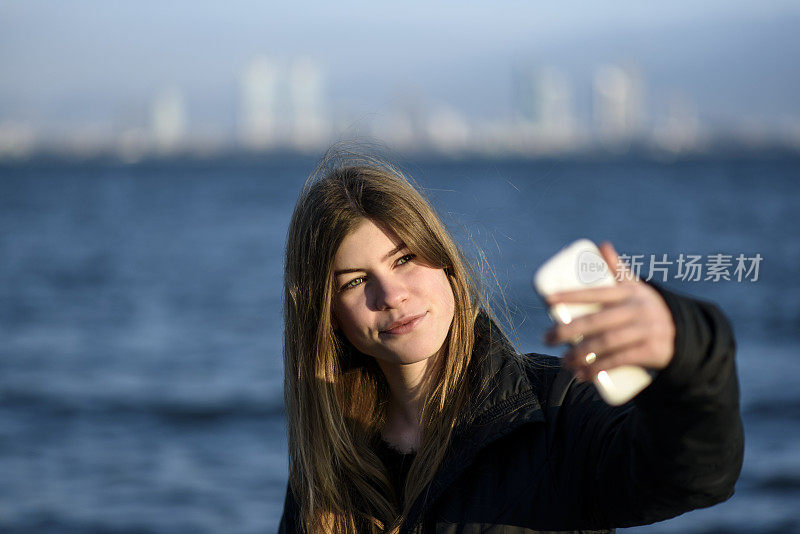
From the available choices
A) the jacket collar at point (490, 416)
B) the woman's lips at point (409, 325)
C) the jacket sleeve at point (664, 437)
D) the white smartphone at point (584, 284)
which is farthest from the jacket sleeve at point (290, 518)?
the white smartphone at point (584, 284)

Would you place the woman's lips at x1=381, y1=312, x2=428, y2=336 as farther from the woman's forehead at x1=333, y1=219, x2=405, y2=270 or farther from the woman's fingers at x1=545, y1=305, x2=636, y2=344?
the woman's fingers at x1=545, y1=305, x2=636, y2=344

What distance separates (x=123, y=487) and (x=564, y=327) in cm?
740

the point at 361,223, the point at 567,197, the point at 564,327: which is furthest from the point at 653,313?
the point at 567,197

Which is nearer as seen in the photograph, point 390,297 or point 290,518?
point 390,297

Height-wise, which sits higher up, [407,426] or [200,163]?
[200,163]

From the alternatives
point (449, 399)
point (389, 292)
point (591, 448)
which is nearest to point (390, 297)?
point (389, 292)

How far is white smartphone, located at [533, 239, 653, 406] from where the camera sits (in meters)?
1.29

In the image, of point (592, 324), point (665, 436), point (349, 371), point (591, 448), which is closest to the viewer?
point (592, 324)

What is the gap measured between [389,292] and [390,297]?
0.05ft

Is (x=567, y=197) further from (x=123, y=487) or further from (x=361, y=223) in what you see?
(x=361, y=223)

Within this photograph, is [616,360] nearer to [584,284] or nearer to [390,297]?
[584,284]

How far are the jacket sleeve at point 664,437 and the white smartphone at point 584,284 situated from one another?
0.16 feet

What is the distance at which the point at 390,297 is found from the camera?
7.15ft

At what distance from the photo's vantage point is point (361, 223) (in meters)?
2.28
